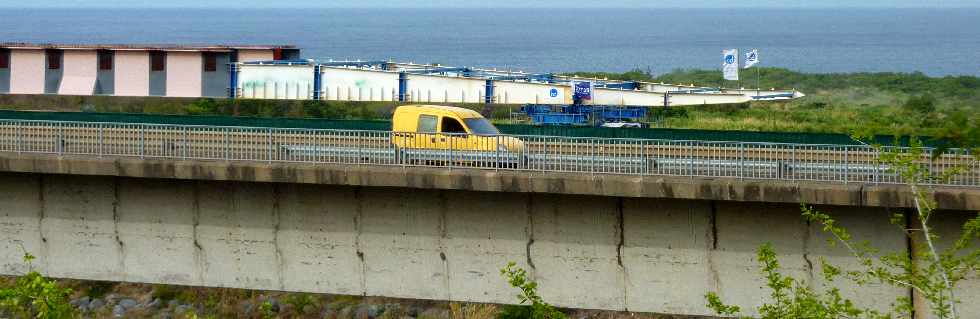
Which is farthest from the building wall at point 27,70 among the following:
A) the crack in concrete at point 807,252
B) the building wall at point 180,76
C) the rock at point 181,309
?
the crack in concrete at point 807,252

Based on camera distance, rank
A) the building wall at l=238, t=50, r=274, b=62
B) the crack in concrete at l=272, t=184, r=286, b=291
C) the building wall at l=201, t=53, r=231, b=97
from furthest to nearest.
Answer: the building wall at l=238, t=50, r=274, b=62 → the building wall at l=201, t=53, r=231, b=97 → the crack in concrete at l=272, t=184, r=286, b=291

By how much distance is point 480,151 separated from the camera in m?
23.2

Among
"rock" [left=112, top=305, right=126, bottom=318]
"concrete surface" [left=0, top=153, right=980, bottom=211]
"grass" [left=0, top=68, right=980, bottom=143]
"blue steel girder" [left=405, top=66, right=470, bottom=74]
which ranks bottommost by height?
"rock" [left=112, top=305, right=126, bottom=318]

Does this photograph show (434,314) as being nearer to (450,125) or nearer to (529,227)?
(450,125)

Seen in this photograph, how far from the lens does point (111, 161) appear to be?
23609 mm

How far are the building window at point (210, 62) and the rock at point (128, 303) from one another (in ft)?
89.7

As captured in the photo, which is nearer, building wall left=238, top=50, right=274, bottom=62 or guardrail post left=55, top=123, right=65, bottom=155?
guardrail post left=55, top=123, right=65, bottom=155

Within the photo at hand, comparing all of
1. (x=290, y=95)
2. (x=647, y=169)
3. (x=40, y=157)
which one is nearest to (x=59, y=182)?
(x=40, y=157)

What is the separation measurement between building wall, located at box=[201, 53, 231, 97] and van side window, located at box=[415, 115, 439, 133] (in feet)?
95.3

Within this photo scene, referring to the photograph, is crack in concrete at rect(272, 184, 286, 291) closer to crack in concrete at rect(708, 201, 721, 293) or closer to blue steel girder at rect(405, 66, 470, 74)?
crack in concrete at rect(708, 201, 721, 293)

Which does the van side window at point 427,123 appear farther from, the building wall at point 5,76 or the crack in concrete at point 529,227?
the building wall at point 5,76

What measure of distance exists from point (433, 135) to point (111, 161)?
5457 mm

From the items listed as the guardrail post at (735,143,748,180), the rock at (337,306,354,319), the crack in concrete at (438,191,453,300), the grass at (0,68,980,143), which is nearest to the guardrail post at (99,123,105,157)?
the rock at (337,306,354,319)

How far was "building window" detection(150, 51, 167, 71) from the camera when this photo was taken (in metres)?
54.5
